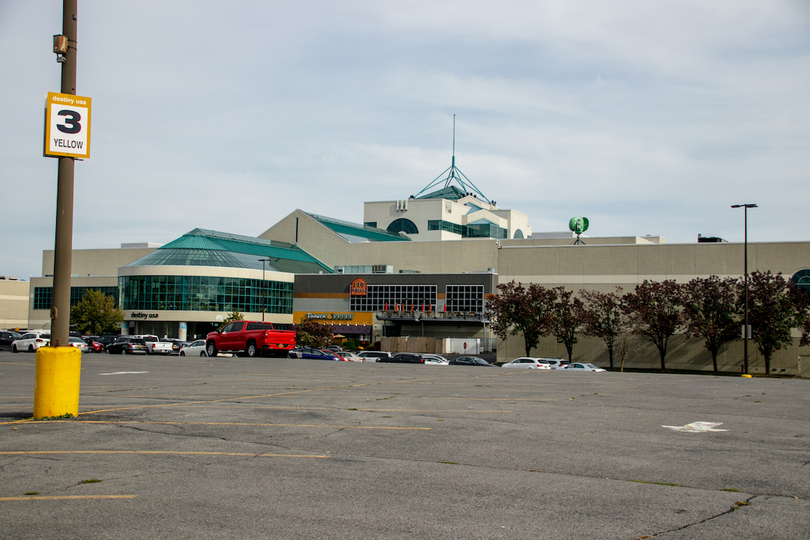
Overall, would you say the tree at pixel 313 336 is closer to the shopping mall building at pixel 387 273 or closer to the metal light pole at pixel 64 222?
the shopping mall building at pixel 387 273

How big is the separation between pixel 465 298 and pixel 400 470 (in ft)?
254

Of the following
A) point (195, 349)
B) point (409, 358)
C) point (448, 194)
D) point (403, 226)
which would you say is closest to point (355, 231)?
point (403, 226)

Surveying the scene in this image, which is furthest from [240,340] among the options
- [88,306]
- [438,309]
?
[88,306]

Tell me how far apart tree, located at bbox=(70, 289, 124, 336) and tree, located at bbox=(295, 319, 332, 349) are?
29181 millimetres

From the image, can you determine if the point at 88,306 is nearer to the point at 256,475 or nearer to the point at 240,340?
the point at 240,340

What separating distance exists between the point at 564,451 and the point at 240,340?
106 ft

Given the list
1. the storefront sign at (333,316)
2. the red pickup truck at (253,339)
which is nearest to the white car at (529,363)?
the red pickup truck at (253,339)

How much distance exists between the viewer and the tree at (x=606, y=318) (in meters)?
56.7

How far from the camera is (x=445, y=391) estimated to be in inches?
710

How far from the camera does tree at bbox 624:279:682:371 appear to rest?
54.2 metres

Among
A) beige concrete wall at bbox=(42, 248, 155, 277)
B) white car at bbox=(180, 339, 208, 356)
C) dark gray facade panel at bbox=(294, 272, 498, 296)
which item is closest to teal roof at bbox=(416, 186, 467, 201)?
dark gray facade panel at bbox=(294, 272, 498, 296)

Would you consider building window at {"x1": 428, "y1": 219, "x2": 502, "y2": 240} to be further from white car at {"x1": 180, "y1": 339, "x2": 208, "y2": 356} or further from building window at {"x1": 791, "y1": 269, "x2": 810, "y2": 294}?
white car at {"x1": 180, "y1": 339, "x2": 208, "y2": 356}

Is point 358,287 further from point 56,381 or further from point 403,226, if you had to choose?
point 56,381

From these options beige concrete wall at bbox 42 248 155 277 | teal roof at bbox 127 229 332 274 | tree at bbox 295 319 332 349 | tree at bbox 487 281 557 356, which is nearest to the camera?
tree at bbox 487 281 557 356
